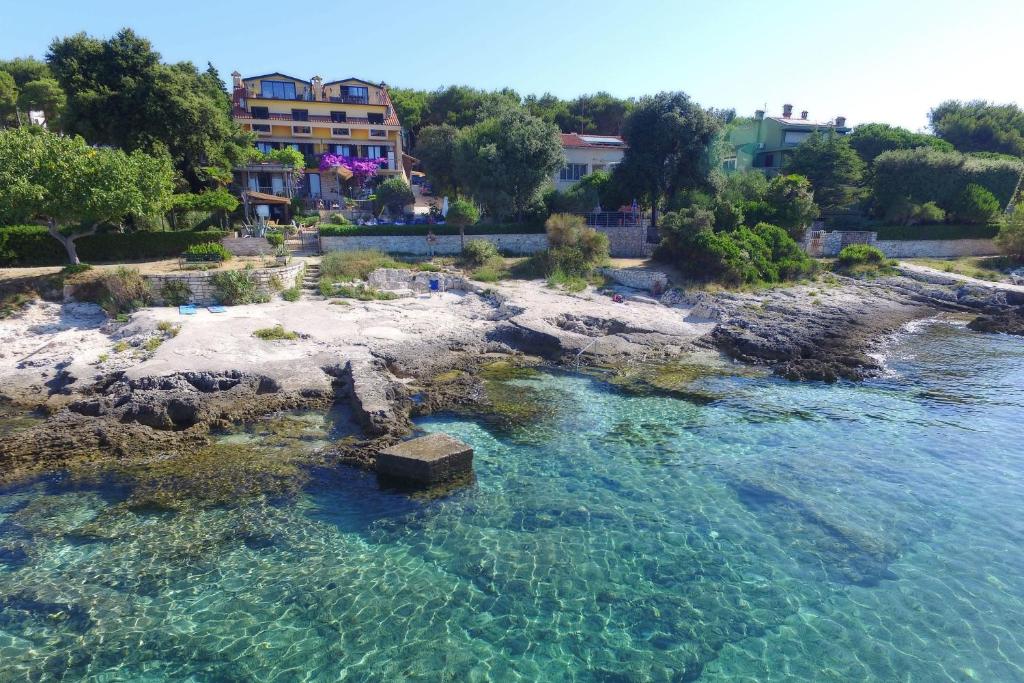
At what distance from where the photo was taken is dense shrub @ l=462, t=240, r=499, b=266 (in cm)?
3825

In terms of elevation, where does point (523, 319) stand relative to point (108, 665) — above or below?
above

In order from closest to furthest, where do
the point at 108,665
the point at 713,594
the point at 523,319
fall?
the point at 108,665 < the point at 713,594 < the point at 523,319

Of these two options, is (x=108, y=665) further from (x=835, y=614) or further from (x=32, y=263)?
(x=32, y=263)

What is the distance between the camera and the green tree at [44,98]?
5028 centimetres

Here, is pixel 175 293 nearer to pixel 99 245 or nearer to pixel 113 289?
pixel 113 289

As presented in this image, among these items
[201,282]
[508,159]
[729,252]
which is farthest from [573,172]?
[201,282]

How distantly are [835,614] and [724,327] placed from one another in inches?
818

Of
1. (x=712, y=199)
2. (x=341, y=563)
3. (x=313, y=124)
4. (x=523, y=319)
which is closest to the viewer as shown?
(x=341, y=563)

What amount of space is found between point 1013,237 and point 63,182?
6212 cm

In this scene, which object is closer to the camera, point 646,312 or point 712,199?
point 646,312

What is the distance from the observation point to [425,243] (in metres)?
41.4

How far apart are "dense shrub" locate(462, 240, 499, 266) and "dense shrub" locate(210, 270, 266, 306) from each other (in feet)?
47.5

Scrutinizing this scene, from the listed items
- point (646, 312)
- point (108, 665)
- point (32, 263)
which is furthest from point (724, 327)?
point (32, 263)

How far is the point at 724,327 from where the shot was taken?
3022 centimetres
